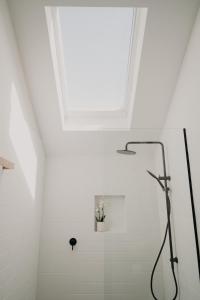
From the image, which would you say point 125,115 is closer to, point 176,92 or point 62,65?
point 176,92

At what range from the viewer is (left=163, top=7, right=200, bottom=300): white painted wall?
1.48 m

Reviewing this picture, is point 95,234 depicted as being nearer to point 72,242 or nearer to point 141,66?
point 72,242

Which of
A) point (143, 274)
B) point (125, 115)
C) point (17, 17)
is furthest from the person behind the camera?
point (125, 115)

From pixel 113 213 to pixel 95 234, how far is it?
36 cm

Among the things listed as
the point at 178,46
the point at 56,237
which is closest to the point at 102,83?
the point at 178,46

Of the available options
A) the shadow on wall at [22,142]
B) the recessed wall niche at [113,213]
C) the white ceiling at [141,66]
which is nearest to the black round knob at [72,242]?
the recessed wall niche at [113,213]

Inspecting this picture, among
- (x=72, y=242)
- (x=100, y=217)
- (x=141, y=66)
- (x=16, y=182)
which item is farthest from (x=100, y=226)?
(x=141, y=66)

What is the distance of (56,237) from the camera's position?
2.37 m

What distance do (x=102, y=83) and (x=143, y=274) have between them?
1.89 m

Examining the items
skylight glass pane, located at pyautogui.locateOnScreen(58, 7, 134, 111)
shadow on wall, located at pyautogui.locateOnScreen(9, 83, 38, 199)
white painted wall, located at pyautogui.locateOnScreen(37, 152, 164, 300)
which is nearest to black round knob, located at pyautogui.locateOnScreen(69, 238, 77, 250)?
white painted wall, located at pyautogui.locateOnScreen(37, 152, 164, 300)

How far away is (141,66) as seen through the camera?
1.81 meters

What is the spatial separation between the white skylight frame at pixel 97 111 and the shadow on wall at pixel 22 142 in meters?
0.44

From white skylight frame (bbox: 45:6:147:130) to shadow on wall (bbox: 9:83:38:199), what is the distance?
44 centimetres

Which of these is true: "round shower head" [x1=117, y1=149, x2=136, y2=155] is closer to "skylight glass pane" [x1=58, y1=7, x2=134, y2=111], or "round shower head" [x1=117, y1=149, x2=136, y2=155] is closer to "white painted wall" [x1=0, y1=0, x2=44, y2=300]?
"skylight glass pane" [x1=58, y1=7, x2=134, y2=111]
